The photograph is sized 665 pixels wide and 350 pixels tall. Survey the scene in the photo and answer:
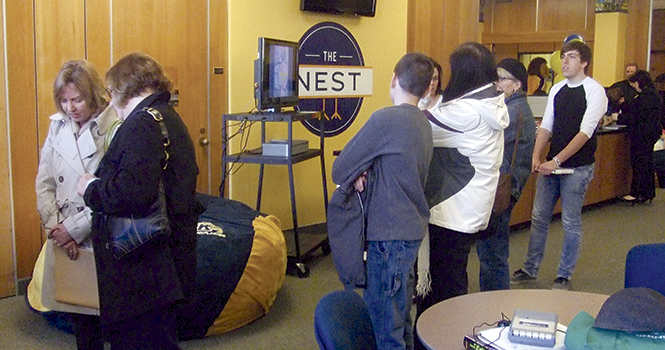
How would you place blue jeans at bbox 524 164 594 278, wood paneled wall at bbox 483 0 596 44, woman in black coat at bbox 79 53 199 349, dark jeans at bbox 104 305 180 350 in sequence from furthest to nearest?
1. wood paneled wall at bbox 483 0 596 44
2. blue jeans at bbox 524 164 594 278
3. dark jeans at bbox 104 305 180 350
4. woman in black coat at bbox 79 53 199 349

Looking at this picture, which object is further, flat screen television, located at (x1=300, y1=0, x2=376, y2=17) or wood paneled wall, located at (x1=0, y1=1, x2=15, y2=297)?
flat screen television, located at (x1=300, y1=0, x2=376, y2=17)

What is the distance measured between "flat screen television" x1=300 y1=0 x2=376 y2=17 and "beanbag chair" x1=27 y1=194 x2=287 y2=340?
222cm

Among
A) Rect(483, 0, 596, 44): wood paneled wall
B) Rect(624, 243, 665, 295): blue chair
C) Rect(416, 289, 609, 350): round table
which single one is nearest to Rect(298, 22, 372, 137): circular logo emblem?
Rect(624, 243, 665, 295): blue chair

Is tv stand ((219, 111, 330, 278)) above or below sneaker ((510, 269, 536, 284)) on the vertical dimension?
above

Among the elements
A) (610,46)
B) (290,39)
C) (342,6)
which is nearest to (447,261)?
(290,39)

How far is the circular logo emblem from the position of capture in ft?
18.4

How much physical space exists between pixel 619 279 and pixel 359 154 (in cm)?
309

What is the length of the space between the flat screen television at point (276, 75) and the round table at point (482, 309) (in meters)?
Answer: 2.62

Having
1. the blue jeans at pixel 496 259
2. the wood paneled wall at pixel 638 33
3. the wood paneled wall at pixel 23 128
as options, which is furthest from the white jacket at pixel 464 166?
the wood paneled wall at pixel 638 33

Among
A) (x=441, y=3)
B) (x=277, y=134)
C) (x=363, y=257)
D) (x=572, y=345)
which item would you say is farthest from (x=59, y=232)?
(x=441, y=3)

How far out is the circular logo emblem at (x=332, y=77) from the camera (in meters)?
5.60

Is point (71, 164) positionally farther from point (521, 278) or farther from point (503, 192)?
point (521, 278)

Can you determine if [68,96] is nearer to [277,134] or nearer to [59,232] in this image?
[59,232]

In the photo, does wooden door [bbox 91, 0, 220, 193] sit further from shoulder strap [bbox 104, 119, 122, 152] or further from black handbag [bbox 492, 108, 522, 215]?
black handbag [bbox 492, 108, 522, 215]
